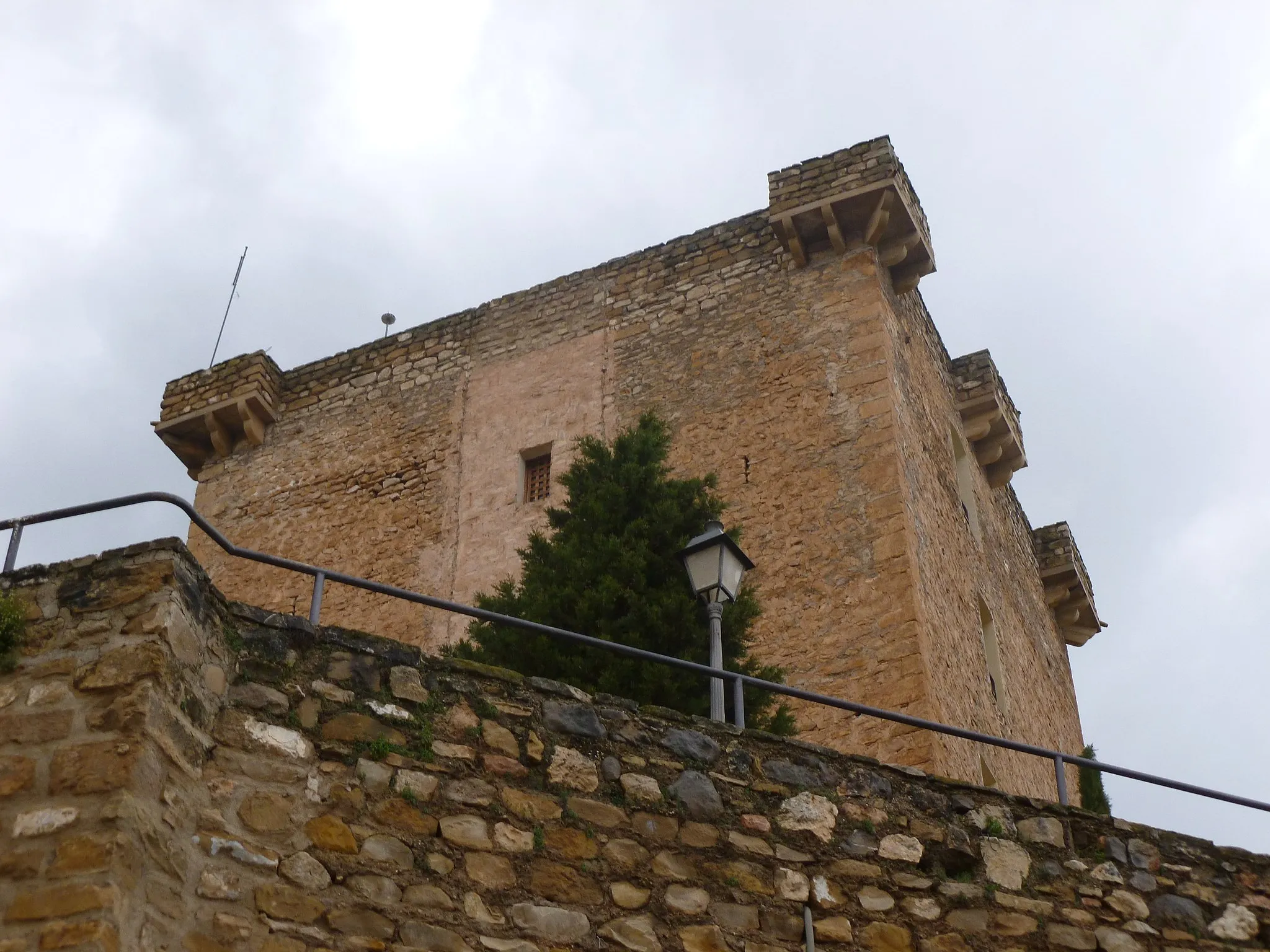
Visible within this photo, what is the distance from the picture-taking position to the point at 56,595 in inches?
223

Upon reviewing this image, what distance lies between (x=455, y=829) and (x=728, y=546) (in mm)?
2630

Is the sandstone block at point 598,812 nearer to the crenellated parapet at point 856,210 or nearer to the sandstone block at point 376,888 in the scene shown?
the sandstone block at point 376,888

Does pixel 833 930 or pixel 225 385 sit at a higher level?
pixel 225 385

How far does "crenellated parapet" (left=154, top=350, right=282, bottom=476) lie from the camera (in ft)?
57.9

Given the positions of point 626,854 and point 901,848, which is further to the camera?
point 901,848

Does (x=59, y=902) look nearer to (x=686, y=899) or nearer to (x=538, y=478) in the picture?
(x=686, y=899)

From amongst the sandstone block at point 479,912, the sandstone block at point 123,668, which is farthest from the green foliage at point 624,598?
the sandstone block at point 123,668

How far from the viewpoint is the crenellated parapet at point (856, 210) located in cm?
1462

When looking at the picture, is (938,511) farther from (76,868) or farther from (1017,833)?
(76,868)

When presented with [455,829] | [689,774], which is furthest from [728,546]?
[455,829]

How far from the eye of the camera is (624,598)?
9695mm

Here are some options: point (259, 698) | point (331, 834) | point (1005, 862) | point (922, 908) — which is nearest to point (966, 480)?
point (1005, 862)

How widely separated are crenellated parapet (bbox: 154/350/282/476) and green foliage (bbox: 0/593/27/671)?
12162 millimetres

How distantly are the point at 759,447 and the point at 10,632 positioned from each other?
360 inches
